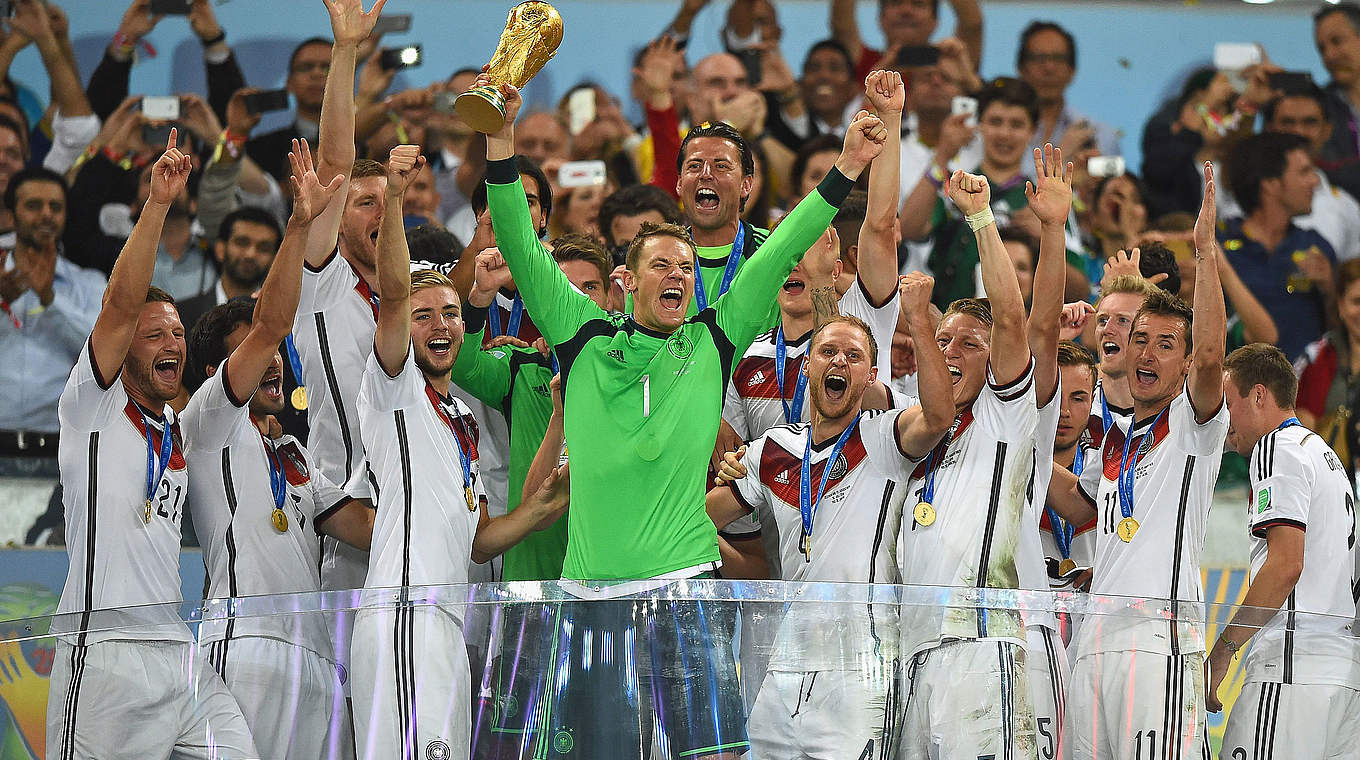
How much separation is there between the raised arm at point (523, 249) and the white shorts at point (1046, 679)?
169 cm

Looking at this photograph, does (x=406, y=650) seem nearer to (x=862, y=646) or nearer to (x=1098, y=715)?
(x=862, y=646)

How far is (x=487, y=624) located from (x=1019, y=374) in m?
1.90

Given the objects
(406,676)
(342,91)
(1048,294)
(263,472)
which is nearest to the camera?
(406,676)

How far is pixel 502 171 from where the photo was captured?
4918mm

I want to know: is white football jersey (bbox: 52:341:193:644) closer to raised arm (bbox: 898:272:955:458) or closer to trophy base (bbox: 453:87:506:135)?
trophy base (bbox: 453:87:506:135)

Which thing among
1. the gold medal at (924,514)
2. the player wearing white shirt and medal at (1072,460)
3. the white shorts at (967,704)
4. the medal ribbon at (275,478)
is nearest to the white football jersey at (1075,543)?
the player wearing white shirt and medal at (1072,460)

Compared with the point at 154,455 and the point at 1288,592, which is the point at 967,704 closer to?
the point at 1288,592

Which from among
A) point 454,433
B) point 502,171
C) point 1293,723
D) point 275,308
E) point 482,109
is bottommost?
point 1293,723

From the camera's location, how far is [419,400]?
5.41 m

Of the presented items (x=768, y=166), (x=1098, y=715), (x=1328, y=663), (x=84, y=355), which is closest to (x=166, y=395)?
(x=84, y=355)

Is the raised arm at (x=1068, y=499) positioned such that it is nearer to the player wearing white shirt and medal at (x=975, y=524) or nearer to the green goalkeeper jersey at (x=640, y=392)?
the player wearing white shirt and medal at (x=975, y=524)

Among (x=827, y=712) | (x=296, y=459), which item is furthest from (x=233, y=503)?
(x=827, y=712)

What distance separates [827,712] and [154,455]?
2.32 meters

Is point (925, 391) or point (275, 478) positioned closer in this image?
point (925, 391)
